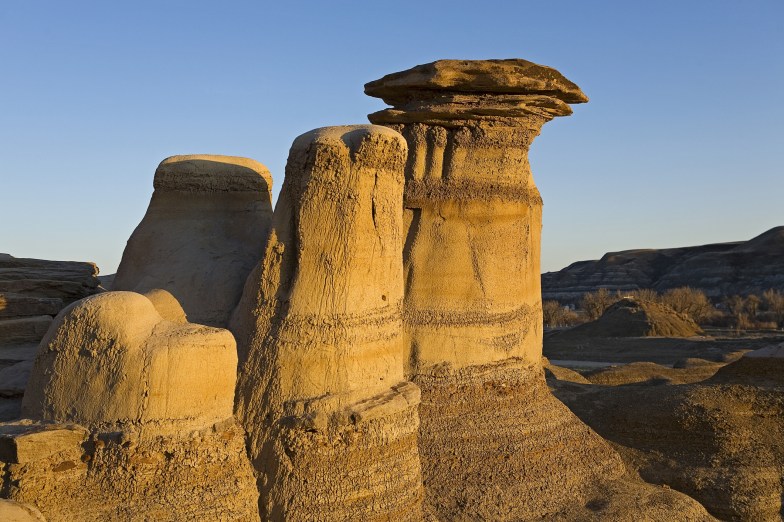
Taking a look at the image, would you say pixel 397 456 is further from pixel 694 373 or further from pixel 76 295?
pixel 694 373

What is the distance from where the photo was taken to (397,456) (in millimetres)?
5875

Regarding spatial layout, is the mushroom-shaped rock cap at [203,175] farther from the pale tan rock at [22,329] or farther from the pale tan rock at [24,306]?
the pale tan rock at [22,329]

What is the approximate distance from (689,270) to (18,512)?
5461 centimetres

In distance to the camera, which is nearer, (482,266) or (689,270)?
(482,266)

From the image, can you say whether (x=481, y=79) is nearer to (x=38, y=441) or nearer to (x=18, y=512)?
(x=38, y=441)

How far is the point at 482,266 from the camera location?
907cm

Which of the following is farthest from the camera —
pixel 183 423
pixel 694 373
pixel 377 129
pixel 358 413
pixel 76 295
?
pixel 694 373

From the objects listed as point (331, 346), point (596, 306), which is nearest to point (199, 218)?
point (331, 346)

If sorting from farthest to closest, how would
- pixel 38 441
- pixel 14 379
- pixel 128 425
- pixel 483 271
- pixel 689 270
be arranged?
1. pixel 689 270
2. pixel 483 271
3. pixel 14 379
4. pixel 128 425
5. pixel 38 441

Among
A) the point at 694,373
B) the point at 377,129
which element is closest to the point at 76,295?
the point at 377,129

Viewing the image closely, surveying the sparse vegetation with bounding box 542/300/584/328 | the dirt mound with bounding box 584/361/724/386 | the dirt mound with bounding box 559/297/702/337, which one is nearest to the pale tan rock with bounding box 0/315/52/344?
the dirt mound with bounding box 584/361/724/386

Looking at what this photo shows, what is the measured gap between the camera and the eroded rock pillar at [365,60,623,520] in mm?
8680

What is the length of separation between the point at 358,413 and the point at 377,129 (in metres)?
1.98

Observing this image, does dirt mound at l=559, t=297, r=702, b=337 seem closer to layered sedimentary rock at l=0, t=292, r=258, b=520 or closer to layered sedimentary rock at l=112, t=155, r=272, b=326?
layered sedimentary rock at l=112, t=155, r=272, b=326
